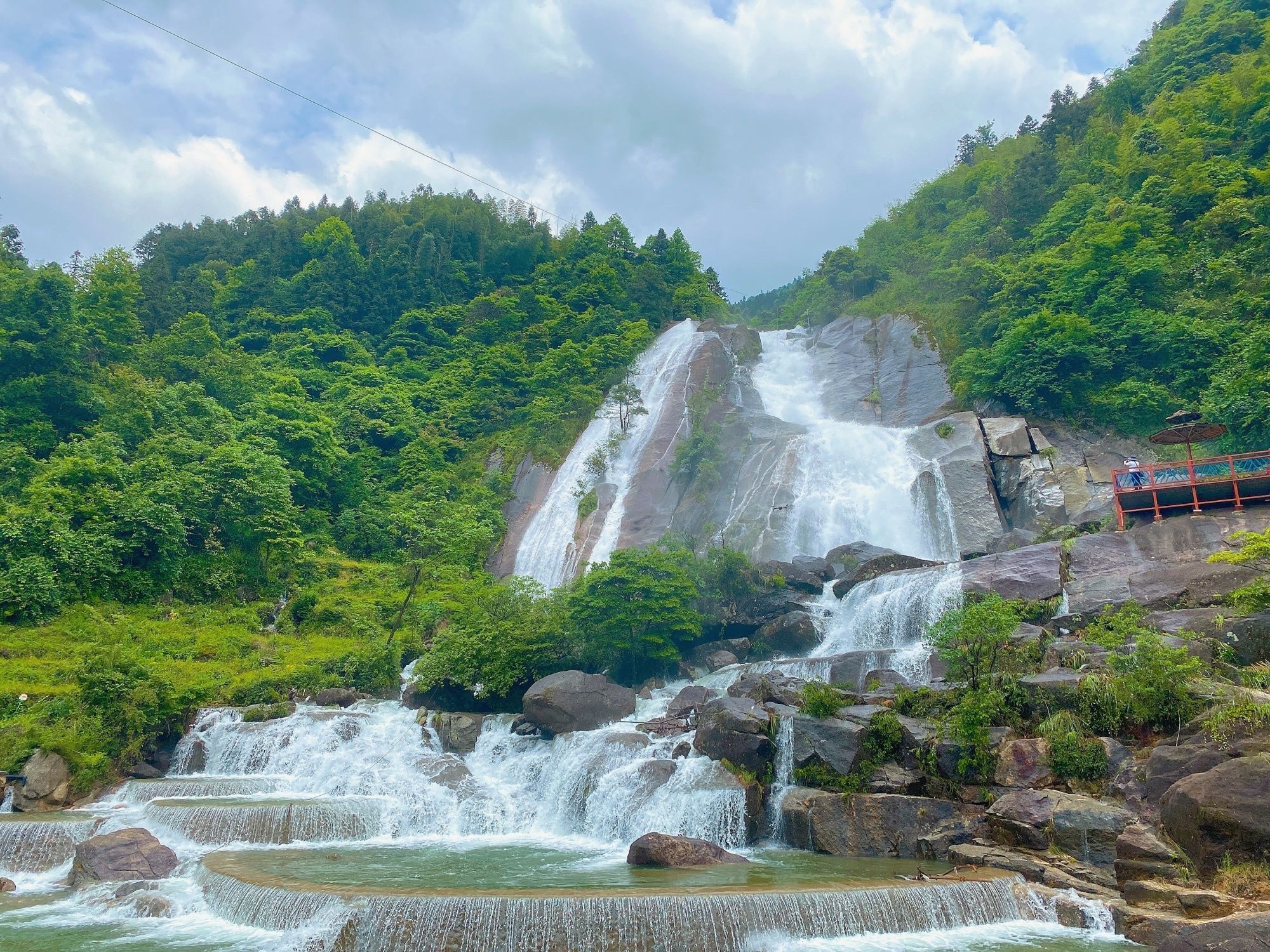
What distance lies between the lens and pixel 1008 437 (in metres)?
31.8

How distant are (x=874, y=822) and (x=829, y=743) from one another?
172 cm

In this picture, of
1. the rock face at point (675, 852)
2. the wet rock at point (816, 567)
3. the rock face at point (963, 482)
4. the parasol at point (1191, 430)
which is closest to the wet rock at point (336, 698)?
the rock face at point (675, 852)

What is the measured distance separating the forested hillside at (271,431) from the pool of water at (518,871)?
8.44 m

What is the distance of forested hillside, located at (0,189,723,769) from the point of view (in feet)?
85.1

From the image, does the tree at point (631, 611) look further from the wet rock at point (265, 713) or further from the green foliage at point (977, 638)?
the green foliage at point (977, 638)

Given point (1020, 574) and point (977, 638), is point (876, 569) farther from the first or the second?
point (977, 638)

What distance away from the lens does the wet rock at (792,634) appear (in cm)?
2384

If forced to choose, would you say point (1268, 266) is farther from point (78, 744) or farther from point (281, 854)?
point (78, 744)

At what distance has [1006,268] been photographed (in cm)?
4028

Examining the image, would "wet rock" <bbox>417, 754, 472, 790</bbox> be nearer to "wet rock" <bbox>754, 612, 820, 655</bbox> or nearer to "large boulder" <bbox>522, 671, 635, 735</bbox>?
"large boulder" <bbox>522, 671, 635, 735</bbox>

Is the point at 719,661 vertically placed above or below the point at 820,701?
above

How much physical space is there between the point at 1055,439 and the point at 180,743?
3196cm

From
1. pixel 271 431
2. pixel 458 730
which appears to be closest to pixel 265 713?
pixel 458 730

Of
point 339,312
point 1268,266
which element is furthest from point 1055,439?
point 339,312
